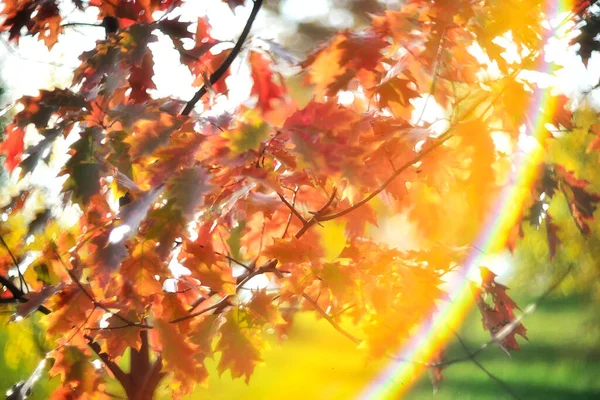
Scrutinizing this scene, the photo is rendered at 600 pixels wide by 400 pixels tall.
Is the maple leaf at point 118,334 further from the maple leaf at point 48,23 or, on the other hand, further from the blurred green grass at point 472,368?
the blurred green grass at point 472,368

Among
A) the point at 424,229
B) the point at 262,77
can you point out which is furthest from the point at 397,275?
the point at 262,77

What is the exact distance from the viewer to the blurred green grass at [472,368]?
434cm

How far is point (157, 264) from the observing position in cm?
113

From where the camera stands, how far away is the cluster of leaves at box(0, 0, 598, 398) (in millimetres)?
969

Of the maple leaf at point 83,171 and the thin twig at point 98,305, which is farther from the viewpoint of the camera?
the thin twig at point 98,305

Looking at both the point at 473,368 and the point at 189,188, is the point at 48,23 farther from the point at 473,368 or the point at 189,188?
the point at 473,368

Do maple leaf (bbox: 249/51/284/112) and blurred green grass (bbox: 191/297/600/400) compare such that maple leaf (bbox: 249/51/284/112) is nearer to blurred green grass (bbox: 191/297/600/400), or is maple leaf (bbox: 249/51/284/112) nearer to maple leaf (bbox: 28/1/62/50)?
maple leaf (bbox: 28/1/62/50)

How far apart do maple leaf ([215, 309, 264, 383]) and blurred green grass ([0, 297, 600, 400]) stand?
308 centimetres

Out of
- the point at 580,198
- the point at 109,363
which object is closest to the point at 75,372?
the point at 109,363

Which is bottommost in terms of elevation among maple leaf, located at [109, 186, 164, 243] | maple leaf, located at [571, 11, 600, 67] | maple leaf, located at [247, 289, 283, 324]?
maple leaf, located at [247, 289, 283, 324]

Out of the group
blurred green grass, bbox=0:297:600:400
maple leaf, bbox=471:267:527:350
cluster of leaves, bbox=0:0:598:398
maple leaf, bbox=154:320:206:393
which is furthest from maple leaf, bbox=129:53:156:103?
blurred green grass, bbox=0:297:600:400

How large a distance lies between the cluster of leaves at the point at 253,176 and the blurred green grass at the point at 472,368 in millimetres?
3028

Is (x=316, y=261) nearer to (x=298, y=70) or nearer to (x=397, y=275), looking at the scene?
(x=397, y=275)

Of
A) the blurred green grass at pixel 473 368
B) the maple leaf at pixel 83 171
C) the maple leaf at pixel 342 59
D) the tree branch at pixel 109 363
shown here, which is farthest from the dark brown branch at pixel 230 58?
the blurred green grass at pixel 473 368
